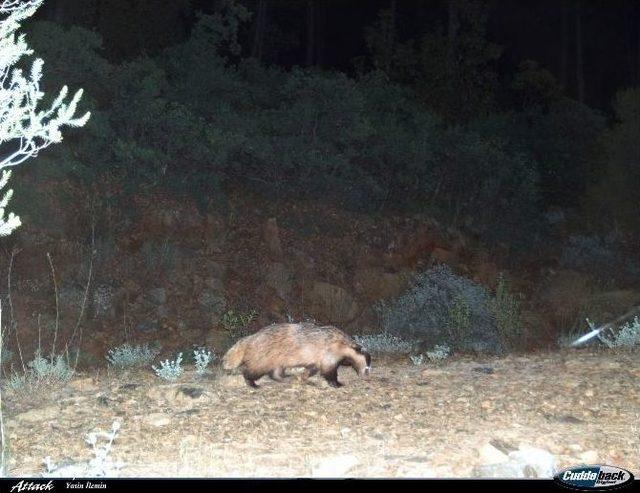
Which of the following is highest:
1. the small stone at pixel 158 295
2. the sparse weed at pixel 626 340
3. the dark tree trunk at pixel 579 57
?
the dark tree trunk at pixel 579 57

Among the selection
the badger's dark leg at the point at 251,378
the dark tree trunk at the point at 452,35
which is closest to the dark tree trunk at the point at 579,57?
the dark tree trunk at the point at 452,35

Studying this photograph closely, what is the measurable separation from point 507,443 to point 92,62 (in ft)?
38.6

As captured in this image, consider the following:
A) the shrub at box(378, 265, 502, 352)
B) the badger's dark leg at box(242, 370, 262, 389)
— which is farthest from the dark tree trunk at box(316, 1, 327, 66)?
the badger's dark leg at box(242, 370, 262, 389)

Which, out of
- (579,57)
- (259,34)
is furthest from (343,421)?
(579,57)

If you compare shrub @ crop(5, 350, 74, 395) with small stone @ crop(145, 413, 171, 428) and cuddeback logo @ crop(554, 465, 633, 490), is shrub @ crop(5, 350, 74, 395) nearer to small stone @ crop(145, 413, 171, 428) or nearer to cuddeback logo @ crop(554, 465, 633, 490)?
small stone @ crop(145, 413, 171, 428)

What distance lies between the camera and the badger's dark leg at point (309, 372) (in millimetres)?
5645

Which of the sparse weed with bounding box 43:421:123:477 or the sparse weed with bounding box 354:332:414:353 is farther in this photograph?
the sparse weed with bounding box 354:332:414:353

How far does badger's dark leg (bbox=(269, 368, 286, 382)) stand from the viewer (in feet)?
18.3

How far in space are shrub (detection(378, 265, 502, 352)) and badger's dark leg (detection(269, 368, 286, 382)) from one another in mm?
3359

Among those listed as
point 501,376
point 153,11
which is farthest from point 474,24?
point 501,376

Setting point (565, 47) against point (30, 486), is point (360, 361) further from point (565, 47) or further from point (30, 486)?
point (565, 47)

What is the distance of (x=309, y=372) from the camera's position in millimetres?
5688

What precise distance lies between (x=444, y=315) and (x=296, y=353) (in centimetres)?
495

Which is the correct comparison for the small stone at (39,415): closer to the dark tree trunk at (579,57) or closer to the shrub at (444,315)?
the shrub at (444,315)
